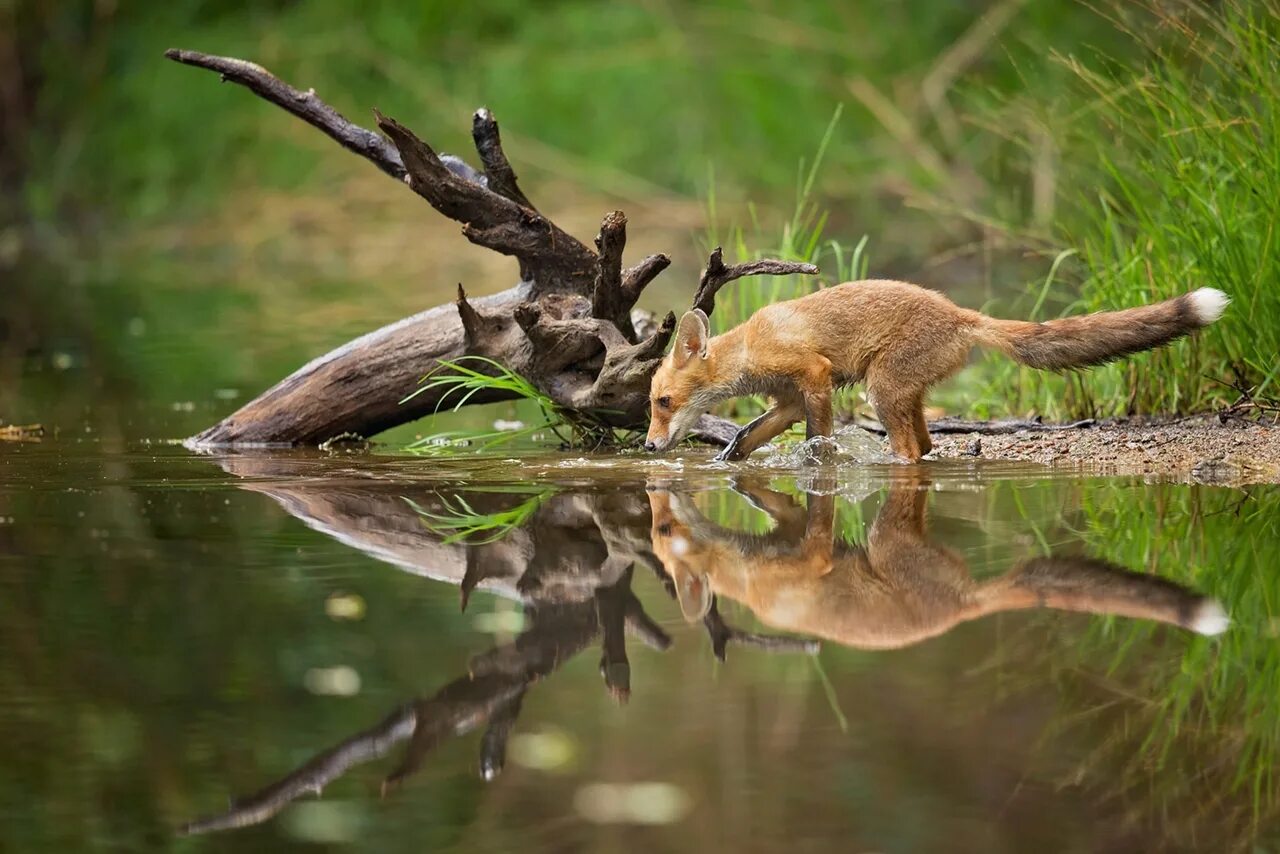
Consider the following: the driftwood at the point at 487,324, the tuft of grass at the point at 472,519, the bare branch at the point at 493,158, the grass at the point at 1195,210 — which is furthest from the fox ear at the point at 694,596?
the bare branch at the point at 493,158

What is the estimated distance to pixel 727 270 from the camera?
21.9ft

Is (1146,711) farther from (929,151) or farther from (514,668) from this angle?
(929,151)

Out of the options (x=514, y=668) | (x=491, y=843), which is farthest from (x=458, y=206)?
(x=491, y=843)

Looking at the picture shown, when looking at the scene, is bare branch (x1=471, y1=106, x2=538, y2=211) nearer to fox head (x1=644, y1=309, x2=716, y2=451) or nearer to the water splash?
fox head (x1=644, y1=309, x2=716, y2=451)

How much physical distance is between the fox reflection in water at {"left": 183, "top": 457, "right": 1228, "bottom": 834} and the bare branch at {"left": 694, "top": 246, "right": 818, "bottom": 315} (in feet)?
3.65

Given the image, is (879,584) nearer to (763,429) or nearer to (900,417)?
(900,417)

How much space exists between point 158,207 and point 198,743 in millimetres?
19231

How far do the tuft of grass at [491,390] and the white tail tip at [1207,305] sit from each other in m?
2.55

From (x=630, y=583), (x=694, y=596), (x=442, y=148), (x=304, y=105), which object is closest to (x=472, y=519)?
(x=630, y=583)

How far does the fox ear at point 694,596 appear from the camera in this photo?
156 inches

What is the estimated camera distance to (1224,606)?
386 cm

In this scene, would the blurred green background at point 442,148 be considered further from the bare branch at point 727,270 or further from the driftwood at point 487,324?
the bare branch at point 727,270

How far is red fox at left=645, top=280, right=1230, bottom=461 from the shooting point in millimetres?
6250

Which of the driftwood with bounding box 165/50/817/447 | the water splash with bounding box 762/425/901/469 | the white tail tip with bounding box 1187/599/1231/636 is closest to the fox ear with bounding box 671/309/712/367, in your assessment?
the driftwood with bounding box 165/50/817/447
